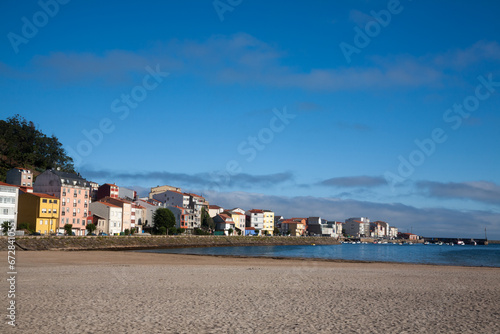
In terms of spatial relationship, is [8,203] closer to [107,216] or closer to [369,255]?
[107,216]

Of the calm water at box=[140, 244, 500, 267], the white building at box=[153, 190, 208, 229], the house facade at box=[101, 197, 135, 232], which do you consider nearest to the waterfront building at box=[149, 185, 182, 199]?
the white building at box=[153, 190, 208, 229]

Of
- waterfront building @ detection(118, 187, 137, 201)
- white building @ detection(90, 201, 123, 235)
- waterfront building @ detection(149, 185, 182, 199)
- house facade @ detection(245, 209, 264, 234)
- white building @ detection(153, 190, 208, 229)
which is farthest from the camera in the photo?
house facade @ detection(245, 209, 264, 234)

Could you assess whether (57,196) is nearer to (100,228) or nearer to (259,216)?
(100,228)

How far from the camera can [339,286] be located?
69.2 feet

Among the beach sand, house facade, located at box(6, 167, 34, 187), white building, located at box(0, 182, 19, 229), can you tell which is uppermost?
house facade, located at box(6, 167, 34, 187)

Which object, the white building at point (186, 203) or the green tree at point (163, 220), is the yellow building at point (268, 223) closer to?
the white building at point (186, 203)

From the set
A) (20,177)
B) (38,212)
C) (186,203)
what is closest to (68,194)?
(38,212)

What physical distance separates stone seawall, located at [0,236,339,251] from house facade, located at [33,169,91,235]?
11.4 meters

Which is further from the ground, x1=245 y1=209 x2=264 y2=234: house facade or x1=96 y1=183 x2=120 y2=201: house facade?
x1=96 y1=183 x2=120 y2=201: house facade

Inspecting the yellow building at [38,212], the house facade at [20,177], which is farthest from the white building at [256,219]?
the yellow building at [38,212]

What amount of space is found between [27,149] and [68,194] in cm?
3000

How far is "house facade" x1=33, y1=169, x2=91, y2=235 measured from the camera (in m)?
78.0

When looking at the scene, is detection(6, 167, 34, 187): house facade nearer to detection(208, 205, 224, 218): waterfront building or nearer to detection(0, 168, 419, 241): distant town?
detection(0, 168, 419, 241): distant town

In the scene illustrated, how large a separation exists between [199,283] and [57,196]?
64792mm
